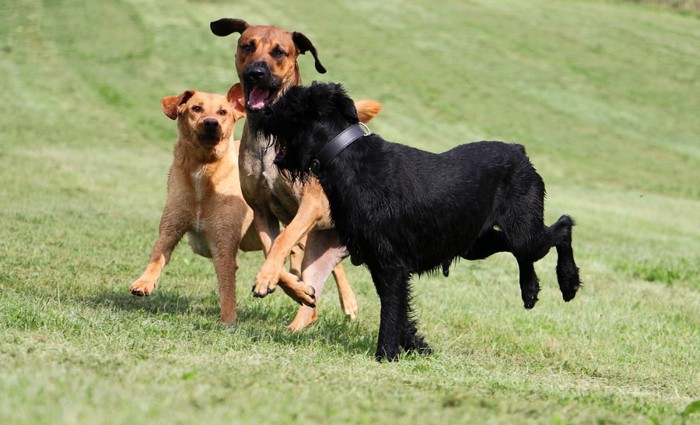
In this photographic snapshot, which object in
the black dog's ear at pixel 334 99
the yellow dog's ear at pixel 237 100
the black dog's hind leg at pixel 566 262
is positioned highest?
the black dog's ear at pixel 334 99

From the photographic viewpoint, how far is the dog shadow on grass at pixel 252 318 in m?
6.19

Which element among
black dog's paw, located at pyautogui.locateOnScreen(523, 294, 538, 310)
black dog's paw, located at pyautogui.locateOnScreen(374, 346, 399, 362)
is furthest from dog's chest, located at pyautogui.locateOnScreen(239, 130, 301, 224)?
black dog's paw, located at pyautogui.locateOnScreen(523, 294, 538, 310)

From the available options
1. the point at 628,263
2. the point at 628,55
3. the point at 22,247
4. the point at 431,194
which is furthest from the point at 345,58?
the point at 431,194

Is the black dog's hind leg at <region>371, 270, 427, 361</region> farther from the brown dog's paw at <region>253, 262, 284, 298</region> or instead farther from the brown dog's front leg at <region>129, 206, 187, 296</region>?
the brown dog's front leg at <region>129, 206, 187, 296</region>

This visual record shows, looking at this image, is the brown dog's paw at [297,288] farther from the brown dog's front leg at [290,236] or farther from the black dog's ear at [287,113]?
the black dog's ear at [287,113]

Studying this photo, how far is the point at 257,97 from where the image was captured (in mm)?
6742

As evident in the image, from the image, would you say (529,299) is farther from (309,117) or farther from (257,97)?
(257,97)

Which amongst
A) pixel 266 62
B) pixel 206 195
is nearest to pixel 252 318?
pixel 206 195

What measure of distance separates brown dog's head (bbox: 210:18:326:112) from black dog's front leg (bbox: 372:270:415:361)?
151 cm

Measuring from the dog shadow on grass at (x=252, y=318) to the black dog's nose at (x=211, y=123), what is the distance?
1.34 meters

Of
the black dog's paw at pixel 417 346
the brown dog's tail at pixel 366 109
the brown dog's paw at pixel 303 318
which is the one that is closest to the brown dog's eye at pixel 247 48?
the brown dog's tail at pixel 366 109

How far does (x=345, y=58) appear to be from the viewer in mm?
30516

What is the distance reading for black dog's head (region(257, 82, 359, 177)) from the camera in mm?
5805

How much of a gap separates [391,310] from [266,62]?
2.01 meters
